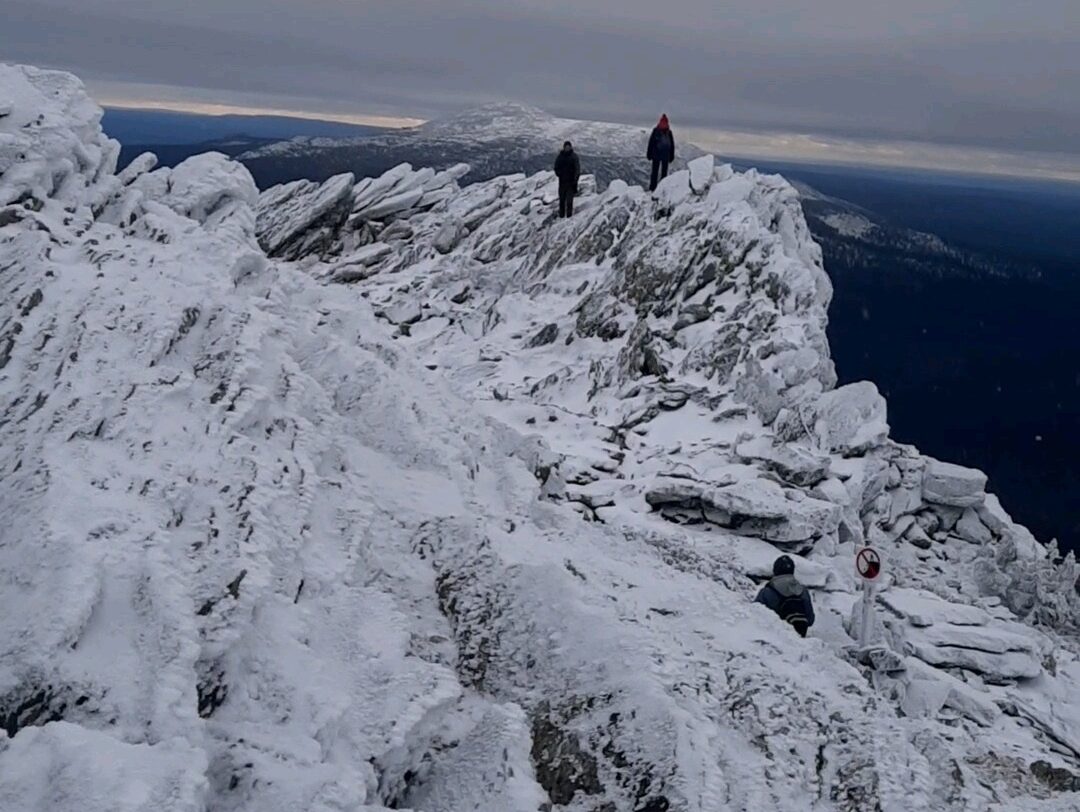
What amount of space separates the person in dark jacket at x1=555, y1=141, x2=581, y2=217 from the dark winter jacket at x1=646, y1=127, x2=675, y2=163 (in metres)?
3.56

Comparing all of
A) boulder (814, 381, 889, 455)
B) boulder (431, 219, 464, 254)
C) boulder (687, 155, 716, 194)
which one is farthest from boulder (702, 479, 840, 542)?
boulder (431, 219, 464, 254)

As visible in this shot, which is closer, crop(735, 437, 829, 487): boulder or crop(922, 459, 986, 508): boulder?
crop(735, 437, 829, 487): boulder

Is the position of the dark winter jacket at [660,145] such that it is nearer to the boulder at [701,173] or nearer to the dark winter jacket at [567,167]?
the boulder at [701,173]

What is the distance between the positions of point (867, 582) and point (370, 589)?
372 inches

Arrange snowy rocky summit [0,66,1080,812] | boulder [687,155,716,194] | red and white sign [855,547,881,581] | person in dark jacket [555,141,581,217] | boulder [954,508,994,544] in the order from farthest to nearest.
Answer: person in dark jacket [555,141,581,217]
boulder [687,155,716,194]
boulder [954,508,994,544]
red and white sign [855,547,881,581]
snowy rocky summit [0,66,1080,812]

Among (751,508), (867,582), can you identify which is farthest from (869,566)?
(751,508)

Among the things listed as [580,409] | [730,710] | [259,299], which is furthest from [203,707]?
[580,409]

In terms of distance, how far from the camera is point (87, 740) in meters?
6.61

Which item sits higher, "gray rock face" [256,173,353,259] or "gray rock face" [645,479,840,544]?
"gray rock face" [256,173,353,259]

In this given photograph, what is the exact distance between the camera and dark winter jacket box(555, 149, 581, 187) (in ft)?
139

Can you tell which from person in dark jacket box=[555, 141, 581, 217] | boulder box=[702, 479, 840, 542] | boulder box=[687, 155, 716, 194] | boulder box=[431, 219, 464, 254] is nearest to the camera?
boulder box=[702, 479, 840, 542]

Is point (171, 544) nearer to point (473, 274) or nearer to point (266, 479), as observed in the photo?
point (266, 479)

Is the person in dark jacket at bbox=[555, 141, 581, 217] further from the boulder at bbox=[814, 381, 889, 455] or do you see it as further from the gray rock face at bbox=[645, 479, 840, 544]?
the gray rock face at bbox=[645, 479, 840, 544]

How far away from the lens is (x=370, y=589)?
35.2 feet
